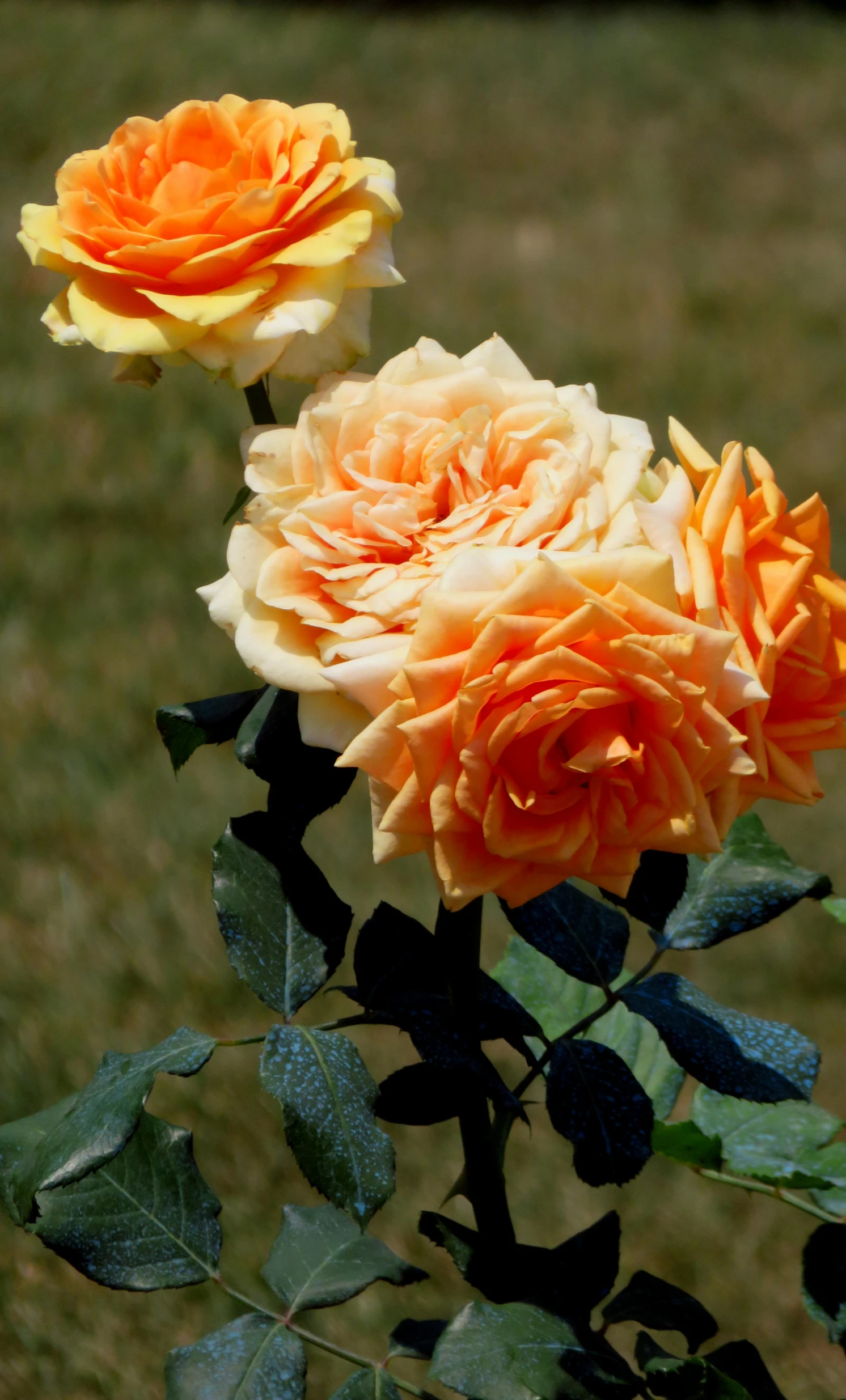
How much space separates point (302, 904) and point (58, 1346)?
2.99 ft

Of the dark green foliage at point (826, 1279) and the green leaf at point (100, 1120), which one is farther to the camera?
the dark green foliage at point (826, 1279)

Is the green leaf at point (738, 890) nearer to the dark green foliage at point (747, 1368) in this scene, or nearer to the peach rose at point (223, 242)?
the dark green foliage at point (747, 1368)

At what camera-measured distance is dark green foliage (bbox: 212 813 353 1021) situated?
70 cm

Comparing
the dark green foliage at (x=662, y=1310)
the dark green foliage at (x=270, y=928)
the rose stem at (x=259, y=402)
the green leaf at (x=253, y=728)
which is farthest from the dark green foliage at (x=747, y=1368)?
the rose stem at (x=259, y=402)

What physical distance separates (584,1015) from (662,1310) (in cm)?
22

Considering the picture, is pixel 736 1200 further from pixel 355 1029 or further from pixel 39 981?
pixel 39 981

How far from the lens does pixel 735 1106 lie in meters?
0.97

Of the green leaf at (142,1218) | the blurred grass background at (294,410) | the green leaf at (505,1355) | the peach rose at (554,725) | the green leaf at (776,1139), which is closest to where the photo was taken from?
the peach rose at (554,725)

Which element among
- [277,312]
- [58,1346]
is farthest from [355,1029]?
[277,312]

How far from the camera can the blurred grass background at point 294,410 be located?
1.56m

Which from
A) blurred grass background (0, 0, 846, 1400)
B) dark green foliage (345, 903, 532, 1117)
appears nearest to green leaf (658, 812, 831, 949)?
dark green foliage (345, 903, 532, 1117)

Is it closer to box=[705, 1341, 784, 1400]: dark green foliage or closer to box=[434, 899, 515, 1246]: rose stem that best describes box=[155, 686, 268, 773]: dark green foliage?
box=[434, 899, 515, 1246]: rose stem

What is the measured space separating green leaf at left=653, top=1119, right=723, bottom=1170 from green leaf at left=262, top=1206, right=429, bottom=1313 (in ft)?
0.58

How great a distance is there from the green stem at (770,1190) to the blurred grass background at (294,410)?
58 cm
